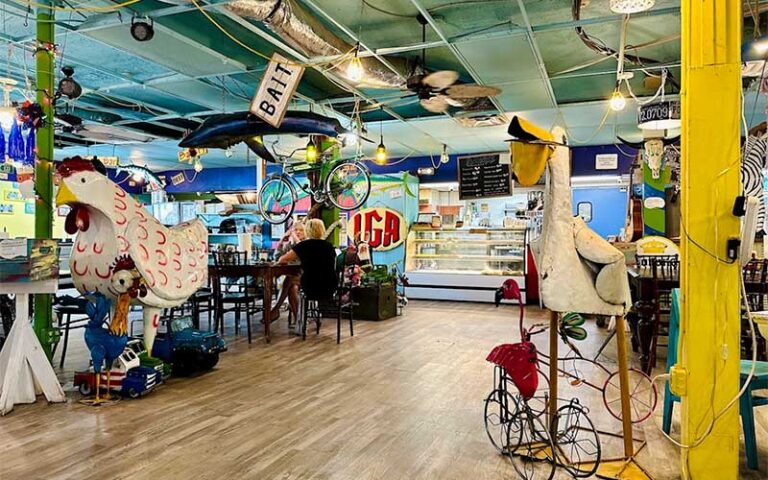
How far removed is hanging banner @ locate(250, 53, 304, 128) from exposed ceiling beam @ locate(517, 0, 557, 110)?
79.3 inches

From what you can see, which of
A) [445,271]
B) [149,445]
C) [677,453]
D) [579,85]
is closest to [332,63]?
[579,85]

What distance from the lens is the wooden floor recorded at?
9.11ft

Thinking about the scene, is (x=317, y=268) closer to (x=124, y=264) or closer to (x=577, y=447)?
(x=124, y=264)

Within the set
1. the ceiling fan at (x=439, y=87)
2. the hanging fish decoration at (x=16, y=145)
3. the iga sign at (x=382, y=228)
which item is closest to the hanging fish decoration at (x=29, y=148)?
the hanging fish decoration at (x=16, y=145)

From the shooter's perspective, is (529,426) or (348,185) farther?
(348,185)

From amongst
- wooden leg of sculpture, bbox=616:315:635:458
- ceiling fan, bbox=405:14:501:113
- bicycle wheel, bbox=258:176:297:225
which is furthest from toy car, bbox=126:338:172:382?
bicycle wheel, bbox=258:176:297:225

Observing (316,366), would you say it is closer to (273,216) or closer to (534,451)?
(534,451)

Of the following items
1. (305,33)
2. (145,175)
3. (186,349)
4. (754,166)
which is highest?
(305,33)

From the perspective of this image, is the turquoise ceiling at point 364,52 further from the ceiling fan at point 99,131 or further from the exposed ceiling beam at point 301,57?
the ceiling fan at point 99,131

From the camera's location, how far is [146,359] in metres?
4.23

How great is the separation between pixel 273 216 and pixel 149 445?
5987 millimetres

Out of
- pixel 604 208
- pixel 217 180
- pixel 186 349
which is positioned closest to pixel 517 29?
pixel 186 349

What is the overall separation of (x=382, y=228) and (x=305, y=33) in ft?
19.4

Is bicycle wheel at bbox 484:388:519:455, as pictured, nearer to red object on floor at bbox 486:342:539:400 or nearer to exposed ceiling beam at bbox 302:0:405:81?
red object on floor at bbox 486:342:539:400
